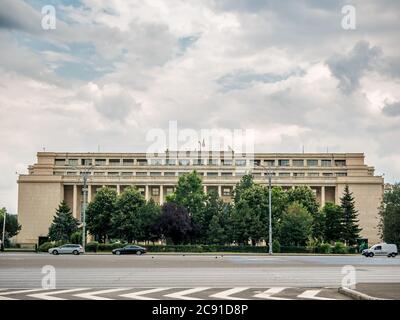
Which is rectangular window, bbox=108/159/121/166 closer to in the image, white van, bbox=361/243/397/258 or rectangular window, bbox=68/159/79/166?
rectangular window, bbox=68/159/79/166

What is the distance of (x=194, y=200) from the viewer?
9056cm

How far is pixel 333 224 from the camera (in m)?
88.4

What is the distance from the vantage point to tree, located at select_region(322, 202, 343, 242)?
288 ft

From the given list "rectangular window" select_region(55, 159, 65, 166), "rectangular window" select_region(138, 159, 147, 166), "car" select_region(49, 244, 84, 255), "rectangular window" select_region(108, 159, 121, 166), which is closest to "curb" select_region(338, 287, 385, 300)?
"car" select_region(49, 244, 84, 255)

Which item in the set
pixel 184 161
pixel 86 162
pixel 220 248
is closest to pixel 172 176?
pixel 184 161

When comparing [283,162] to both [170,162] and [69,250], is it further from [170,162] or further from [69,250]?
[69,250]

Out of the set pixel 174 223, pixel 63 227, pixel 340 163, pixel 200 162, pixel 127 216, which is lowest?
pixel 63 227

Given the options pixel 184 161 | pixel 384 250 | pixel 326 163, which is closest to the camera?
pixel 384 250

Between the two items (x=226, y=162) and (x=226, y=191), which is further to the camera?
(x=226, y=162)

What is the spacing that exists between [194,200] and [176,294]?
246 feet

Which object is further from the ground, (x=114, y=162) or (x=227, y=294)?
(x=114, y=162)

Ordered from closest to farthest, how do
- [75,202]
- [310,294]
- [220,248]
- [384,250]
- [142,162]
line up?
[310,294] → [384,250] → [220,248] → [75,202] → [142,162]

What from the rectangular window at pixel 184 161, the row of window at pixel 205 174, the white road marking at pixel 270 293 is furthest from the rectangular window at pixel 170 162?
the white road marking at pixel 270 293
